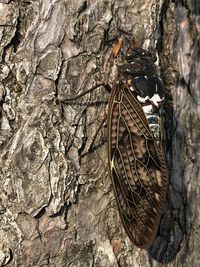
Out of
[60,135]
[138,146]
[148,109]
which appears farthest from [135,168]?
[60,135]

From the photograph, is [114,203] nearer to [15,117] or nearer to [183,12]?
[15,117]

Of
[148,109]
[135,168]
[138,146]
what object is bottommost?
[135,168]

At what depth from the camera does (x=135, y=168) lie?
2.75m

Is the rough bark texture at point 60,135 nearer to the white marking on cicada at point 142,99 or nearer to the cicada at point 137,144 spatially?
the cicada at point 137,144

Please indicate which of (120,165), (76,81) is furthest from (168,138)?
(76,81)

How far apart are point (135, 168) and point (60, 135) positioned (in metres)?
0.47

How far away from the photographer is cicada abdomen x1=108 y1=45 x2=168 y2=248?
264cm

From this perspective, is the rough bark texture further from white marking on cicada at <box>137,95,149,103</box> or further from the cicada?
white marking on cicada at <box>137,95,149,103</box>

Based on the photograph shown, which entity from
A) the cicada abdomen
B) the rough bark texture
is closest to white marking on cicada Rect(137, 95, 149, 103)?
the cicada abdomen

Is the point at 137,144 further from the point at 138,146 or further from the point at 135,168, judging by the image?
the point at 135,168

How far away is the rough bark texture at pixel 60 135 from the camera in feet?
7.88

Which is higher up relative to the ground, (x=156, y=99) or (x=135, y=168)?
(x=156, y=99)

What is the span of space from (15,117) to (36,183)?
30 cm

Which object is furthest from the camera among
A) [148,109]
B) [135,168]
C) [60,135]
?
[148,109]
